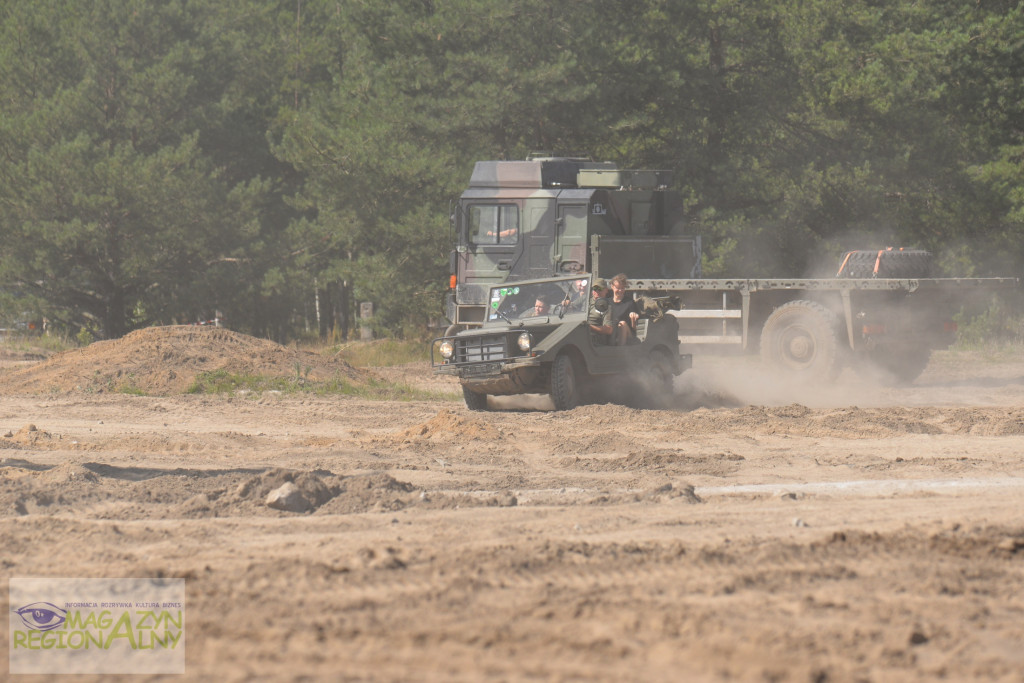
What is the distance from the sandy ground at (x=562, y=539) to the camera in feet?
14.6

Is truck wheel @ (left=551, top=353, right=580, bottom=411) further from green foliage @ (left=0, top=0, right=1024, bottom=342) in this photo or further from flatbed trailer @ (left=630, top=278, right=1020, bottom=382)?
green foliage @ (left=0, top=0, right=1024, bottom=342)

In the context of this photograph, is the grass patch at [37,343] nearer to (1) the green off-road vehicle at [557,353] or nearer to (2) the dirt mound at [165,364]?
(2) the dirt mound at [165,364]

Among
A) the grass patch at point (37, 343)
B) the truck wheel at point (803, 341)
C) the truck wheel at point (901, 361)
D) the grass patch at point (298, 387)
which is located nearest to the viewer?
the truck wheel at point (803, 341)

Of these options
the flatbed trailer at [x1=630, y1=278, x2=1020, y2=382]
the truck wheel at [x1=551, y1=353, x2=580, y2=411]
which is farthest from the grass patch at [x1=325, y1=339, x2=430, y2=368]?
the truck wheel at [x1=551, y1=353, x2=580, y2=411]

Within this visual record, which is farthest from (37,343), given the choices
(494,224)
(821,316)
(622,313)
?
(821,316)

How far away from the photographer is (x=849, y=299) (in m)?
15.6

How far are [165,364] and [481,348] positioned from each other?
6.51 meters

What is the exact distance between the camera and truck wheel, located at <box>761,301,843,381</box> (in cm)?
1562

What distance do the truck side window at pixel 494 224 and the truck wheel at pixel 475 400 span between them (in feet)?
13.6

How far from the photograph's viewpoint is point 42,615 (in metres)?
5.05

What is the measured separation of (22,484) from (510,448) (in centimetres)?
448

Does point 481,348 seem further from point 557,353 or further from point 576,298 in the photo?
point 576,298

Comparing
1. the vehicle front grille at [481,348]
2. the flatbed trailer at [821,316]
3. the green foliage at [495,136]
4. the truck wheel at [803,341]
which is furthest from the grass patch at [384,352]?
the vehicle front grille at [481,348]

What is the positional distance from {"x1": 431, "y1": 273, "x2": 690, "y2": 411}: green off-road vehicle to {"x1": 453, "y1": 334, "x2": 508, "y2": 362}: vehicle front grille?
0.04 feet
